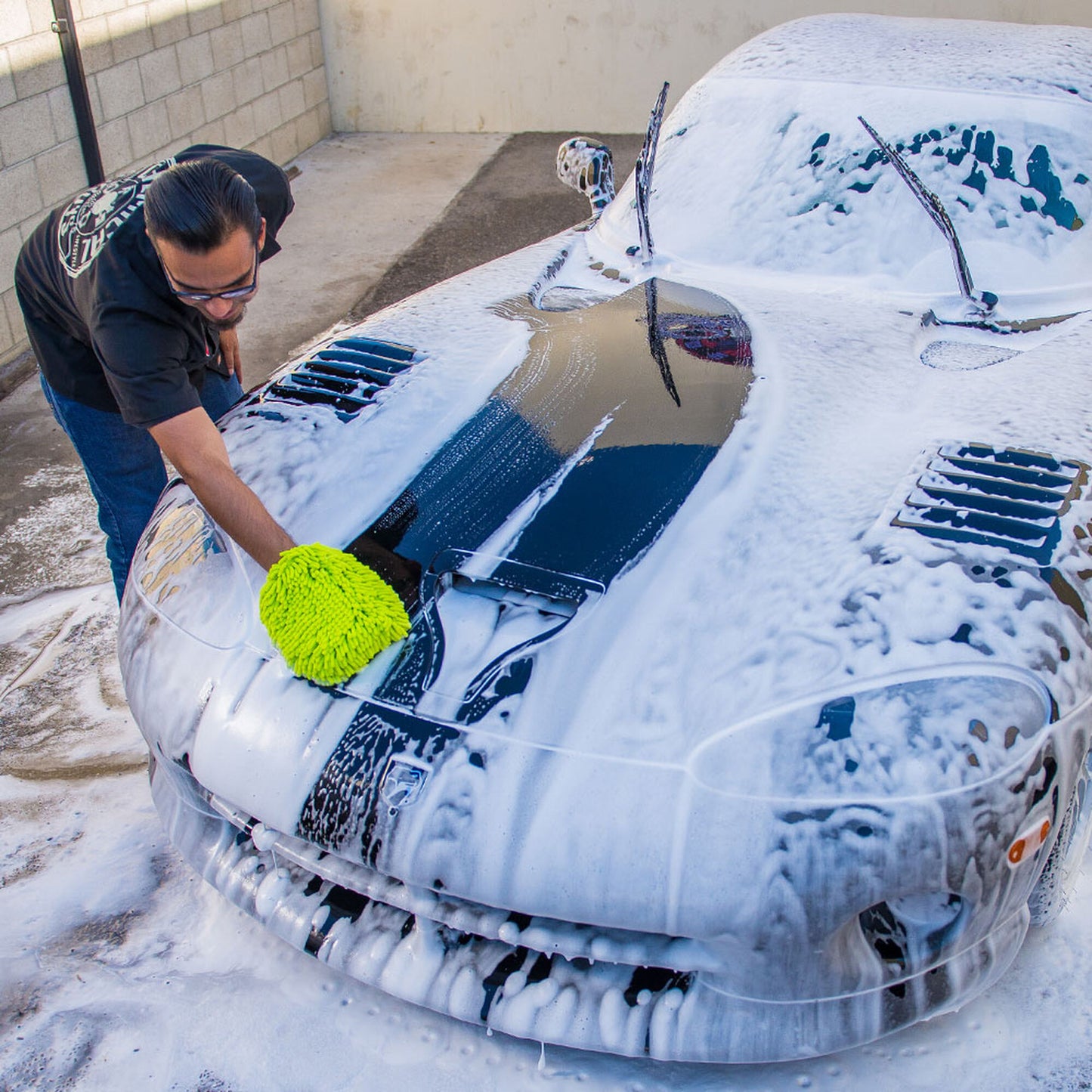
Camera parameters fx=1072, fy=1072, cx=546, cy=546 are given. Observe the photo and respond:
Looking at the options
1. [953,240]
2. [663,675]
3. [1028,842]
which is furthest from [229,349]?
[1028,842]

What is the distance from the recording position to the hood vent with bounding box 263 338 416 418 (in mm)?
2174

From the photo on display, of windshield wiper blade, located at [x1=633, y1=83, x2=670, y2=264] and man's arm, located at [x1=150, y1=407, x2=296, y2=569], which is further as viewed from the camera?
windshield wiper blade, located at [x1=633, y1=83, x2=670, y2=264]

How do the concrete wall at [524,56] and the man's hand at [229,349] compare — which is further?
the concrete wall at [524,56]

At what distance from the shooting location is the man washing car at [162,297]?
72.8 inches

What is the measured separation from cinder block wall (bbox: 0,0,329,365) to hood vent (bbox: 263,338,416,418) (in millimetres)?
2964

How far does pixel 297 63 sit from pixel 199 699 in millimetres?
7262

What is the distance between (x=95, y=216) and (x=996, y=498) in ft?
5.81

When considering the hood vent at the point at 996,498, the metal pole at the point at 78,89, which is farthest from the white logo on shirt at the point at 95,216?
the metal pole at the point at 78,89

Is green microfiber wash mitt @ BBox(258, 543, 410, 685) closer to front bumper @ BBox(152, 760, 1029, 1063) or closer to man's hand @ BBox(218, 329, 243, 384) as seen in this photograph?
front bumper @ BBox(152, 760, 1029, 1063)

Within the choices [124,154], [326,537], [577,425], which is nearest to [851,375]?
[577,425]

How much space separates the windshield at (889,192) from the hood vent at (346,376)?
81 centimetres

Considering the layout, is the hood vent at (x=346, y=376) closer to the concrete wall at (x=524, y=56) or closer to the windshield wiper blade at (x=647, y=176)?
the windshield wiper blade at (x=647, y=176)

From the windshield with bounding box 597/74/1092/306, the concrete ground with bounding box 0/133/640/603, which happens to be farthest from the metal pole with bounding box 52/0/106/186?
the windshield with bounding box 597/74/1092/306

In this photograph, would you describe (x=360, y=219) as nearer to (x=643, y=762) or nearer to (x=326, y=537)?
(x=326, y=537)
